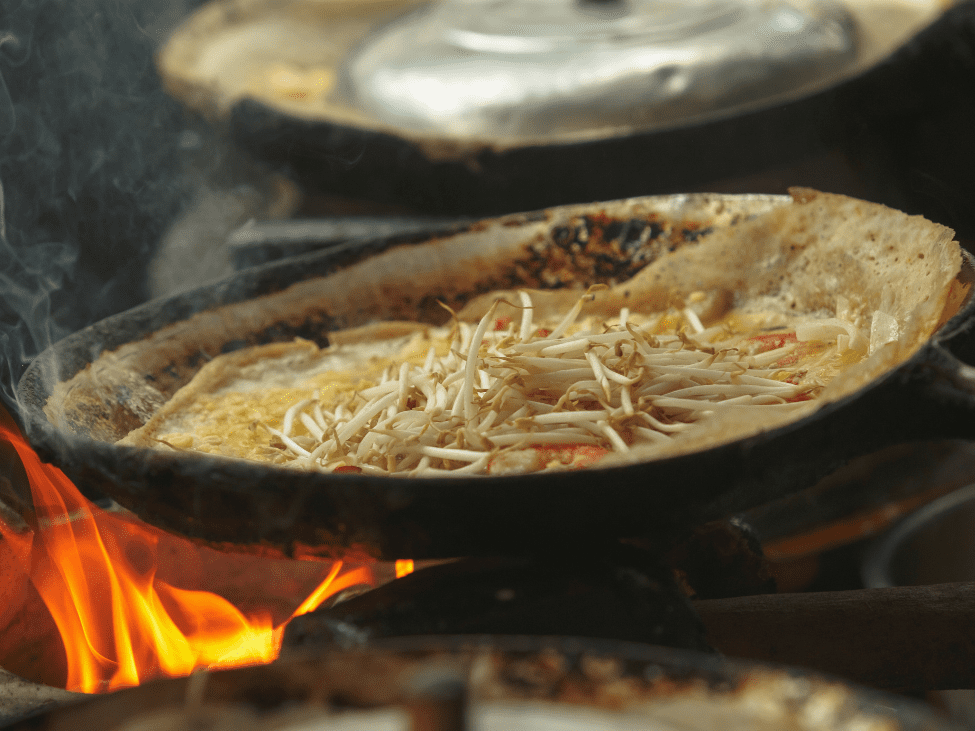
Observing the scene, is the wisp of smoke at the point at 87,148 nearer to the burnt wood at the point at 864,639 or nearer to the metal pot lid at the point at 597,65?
the metal pot lid at the point at 597,65

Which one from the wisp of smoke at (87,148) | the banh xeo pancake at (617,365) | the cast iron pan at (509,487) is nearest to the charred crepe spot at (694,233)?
the banh xeo pancake at (617,365)

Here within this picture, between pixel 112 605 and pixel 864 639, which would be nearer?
pixel 864 639

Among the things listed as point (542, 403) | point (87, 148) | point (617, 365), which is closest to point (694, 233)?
point (617, 365)

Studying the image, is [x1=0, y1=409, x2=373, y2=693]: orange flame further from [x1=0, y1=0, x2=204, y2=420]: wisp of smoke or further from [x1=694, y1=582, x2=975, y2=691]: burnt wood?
[x1=0, y1=0, x2=204, y2=420]: wisp of smoke

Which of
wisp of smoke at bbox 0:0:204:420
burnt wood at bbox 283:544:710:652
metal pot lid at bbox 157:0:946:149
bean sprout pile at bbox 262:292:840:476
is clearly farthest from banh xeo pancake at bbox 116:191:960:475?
wisp of smoke at bbox 0:0:204:420

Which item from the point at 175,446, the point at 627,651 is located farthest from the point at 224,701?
the point at 175,446

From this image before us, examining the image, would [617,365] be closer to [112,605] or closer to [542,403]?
[542,403]
